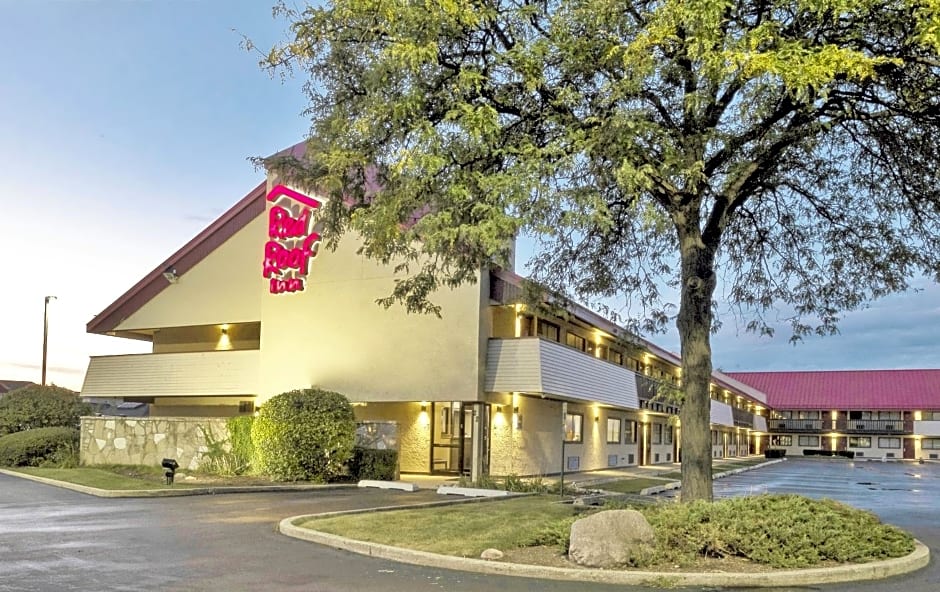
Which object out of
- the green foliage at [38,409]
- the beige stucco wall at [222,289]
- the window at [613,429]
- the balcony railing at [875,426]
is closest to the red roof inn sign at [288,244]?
the beige stucco wall at [222,289]

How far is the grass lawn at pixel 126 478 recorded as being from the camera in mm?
20375

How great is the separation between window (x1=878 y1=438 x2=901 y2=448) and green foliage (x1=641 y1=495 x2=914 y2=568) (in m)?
79.3

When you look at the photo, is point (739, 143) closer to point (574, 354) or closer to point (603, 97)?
point (603, 97)

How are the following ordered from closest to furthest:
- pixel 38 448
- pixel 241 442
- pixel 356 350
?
pixel 241 442 → pixel 38 448 → pixel 356 350

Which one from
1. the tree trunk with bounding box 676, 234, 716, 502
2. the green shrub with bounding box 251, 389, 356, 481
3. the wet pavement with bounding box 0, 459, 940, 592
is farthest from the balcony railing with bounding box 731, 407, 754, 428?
the tree trunk with bounding box 676, 234, 716, 502

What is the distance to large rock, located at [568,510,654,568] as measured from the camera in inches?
407

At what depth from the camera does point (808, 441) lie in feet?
287

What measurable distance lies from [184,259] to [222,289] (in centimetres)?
214

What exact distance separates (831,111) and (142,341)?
3008cm

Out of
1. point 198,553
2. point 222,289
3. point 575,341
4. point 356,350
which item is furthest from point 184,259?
point 198,553

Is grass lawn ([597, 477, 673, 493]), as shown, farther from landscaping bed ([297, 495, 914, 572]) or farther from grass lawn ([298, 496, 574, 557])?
landscaping bed ([297, 495, 914, 572])

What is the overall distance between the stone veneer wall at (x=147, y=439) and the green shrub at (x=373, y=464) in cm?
362

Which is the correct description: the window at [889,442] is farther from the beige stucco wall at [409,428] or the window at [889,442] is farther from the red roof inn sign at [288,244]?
the red roof inn sign at [288,244]

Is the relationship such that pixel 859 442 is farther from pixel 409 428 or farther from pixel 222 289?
pixel 222 289
